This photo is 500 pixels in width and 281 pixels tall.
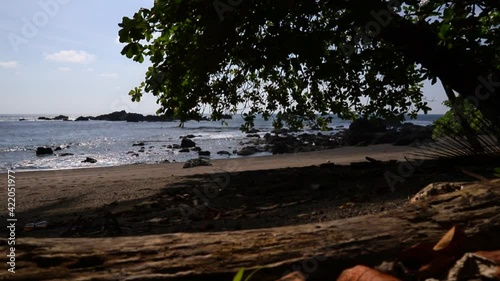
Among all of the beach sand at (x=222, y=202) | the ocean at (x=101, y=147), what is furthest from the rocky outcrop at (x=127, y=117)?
the beach sand at (x=222, y=202)

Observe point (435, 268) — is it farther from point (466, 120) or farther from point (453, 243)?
point (466, 120)

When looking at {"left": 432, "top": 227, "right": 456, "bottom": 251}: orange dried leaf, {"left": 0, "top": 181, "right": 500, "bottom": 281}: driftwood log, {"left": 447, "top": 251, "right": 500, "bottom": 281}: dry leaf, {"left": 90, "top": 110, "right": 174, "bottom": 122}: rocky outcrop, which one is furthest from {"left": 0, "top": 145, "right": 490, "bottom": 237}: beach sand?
{"left": 90, "top": 110, "right": 174, "bottom": 122}: rocky outcrop

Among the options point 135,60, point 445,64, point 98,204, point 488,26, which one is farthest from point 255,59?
point 488,26

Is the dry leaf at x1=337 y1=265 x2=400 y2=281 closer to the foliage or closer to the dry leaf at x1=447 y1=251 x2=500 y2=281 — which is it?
the dry leaf at x1=447 y1=251 x2=500 y2=281

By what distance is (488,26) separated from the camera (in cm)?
539

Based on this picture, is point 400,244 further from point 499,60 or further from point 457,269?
point 499,60

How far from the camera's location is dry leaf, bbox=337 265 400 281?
122 centimetres

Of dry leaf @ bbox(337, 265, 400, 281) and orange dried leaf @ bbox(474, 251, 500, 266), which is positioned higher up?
orange dried leaf @ bbox(474, 251, 500, 266)

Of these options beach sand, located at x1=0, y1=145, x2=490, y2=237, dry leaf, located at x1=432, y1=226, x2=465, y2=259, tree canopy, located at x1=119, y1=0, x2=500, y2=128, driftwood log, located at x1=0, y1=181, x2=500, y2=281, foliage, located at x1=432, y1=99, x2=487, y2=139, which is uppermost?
tree canopy, located at x1=119, y1=0, x2=500, y2=128

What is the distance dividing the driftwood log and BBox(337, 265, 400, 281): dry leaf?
→ 0.14 m

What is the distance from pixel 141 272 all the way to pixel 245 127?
7.73 m

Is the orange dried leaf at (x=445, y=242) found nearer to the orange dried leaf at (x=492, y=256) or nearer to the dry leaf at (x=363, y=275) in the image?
the orange dried leaf at (x=492, y=256)

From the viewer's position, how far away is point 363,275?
1291 mm

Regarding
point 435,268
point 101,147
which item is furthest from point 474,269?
point 101,147
